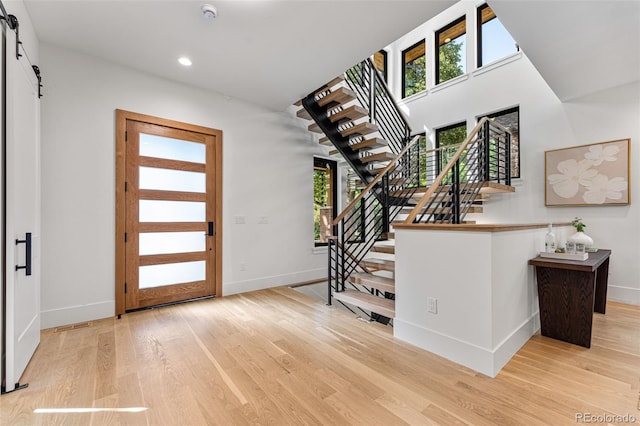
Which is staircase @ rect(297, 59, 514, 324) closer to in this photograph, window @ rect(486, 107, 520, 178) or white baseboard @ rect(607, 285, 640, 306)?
window @ rect(486, 107, 520, 178)

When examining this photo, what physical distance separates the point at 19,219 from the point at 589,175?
6070mm

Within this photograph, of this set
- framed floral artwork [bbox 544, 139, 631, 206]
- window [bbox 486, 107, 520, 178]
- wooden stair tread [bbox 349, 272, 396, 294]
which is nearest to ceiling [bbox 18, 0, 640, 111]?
framed floral artwork [bbox 544, 139, 631, 206]

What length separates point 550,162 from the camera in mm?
4078

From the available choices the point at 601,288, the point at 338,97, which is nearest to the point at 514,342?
the point at 601,288

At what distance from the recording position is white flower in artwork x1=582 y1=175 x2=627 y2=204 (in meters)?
3.53

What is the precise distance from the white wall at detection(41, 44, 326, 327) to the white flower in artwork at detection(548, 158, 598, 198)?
4.29 m

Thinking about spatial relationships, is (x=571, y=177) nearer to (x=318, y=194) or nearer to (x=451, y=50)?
(x=451, y=50)

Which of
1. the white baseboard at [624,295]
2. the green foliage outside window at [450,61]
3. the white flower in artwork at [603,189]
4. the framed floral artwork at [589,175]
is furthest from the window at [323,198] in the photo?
the white baseboard at [624,295]

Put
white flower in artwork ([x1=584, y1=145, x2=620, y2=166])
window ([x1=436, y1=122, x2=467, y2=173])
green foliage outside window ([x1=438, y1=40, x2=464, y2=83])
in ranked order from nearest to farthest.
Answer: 1. white flower in artwork ([x1=584, y1=145, x2=620, y2=166])
2. window ([x1=436, y1=122, x2=467, y2=173])
3. green foliage outside window ([x1=438, y1=40, x2=464, y2=83])

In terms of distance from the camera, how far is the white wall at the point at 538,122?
11.6 feet

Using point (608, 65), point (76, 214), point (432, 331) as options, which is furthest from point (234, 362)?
point (608, 65)

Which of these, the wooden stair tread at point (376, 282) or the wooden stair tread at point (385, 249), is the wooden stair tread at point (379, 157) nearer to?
the wooden stair tread at point (385, 249)

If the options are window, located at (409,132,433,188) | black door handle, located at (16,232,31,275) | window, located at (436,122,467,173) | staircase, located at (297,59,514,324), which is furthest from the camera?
window, located at (409,132,433,188)

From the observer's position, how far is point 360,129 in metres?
4.08
